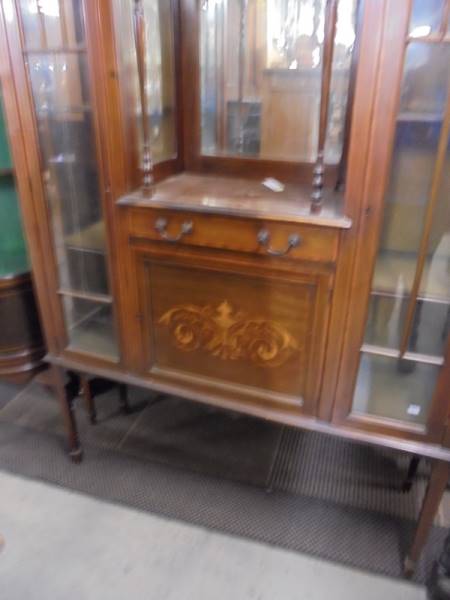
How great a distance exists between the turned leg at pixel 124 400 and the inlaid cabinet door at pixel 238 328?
577 mm

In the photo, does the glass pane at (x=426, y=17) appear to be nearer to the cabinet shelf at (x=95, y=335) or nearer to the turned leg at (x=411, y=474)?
the cabinet shelf at (x=95, y=335)

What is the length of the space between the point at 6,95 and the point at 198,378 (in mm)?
914

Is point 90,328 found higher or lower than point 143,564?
higher

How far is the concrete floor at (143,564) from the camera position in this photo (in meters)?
1.37

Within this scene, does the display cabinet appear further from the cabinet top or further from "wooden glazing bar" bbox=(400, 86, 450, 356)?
"wooden glazing bar" bbox=(400, 86, 450, 356)

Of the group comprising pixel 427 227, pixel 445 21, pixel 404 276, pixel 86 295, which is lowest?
pixel 86 295

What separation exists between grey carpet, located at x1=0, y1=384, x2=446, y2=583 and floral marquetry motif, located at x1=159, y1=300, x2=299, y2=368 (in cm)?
58

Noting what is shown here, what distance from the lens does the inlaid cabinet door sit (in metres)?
1.22

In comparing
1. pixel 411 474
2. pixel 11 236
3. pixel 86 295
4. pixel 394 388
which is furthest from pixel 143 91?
pixel 411 474

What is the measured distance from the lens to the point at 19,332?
2100 mm

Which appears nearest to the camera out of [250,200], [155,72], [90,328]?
[250,200]

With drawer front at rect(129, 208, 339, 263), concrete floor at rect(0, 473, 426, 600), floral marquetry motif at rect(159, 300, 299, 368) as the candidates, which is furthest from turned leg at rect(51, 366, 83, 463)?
drawer front at rect(129, 208, 339, 263)

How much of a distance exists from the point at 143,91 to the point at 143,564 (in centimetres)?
131

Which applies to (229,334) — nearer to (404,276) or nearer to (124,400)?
(404,276)
